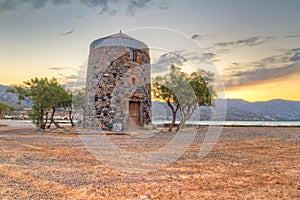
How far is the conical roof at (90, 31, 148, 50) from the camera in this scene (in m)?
14.2

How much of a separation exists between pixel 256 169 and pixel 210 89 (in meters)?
11.7

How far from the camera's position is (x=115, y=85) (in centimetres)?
1398

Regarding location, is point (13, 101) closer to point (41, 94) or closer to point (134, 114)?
point (41, 94)

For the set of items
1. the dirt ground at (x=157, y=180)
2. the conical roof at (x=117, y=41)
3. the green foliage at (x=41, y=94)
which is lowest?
the dirt ground at (x=157, y=180)

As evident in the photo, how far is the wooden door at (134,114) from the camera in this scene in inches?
577

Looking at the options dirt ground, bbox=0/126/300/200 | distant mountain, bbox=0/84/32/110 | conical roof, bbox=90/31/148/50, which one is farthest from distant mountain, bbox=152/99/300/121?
dirt ground, bbox=0/126/300/200

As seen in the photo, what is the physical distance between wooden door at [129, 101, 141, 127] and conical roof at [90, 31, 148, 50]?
3838mm

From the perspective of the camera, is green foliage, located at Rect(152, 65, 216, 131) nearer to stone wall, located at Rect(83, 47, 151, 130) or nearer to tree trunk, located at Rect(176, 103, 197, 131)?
tree trunk, located at Rect(176, 103, 197, 131)

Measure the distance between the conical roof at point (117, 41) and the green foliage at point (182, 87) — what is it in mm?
2797

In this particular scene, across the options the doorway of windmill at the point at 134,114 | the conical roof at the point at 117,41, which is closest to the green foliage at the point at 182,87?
the doorway of windmill at the point at 134,114

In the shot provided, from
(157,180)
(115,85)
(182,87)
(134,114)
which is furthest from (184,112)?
(157,180)

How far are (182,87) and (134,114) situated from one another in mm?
3666

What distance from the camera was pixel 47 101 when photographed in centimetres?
1504

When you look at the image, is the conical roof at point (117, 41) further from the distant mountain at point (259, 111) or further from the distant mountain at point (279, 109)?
the distant mountain at point (279, 109)
